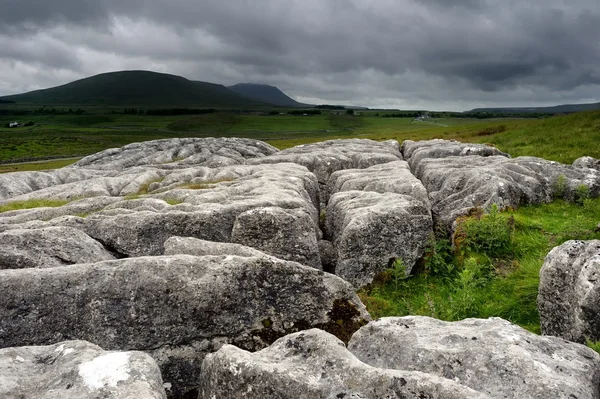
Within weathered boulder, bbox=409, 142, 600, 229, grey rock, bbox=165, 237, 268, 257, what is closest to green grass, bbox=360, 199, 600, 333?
weathered boulder, bbox=409, 142, 600, 229

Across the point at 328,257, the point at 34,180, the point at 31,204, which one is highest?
the point at 328,257

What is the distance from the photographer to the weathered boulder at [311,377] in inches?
273

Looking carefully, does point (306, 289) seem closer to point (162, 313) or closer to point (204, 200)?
point (162, 313)

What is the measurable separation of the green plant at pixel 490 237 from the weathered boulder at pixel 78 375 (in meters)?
16.4

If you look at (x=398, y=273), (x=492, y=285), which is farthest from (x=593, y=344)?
(x=398, y=273)

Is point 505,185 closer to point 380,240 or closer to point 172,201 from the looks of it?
point 380,240

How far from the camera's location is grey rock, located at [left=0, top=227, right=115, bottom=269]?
50.4 feet

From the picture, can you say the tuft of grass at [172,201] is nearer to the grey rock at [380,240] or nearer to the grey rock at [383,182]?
the grey rock at [380,240]

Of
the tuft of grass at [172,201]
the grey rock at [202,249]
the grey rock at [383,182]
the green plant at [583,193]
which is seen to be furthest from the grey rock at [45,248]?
the green plant at [583,193]

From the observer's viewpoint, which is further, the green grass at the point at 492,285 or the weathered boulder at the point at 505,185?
the weathered boulder at the point at 505,185

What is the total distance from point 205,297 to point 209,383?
11.2 ft

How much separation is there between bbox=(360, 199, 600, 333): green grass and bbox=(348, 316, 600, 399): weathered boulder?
511 centimetres

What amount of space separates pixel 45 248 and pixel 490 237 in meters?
19.6

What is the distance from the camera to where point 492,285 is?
16.9 metres
